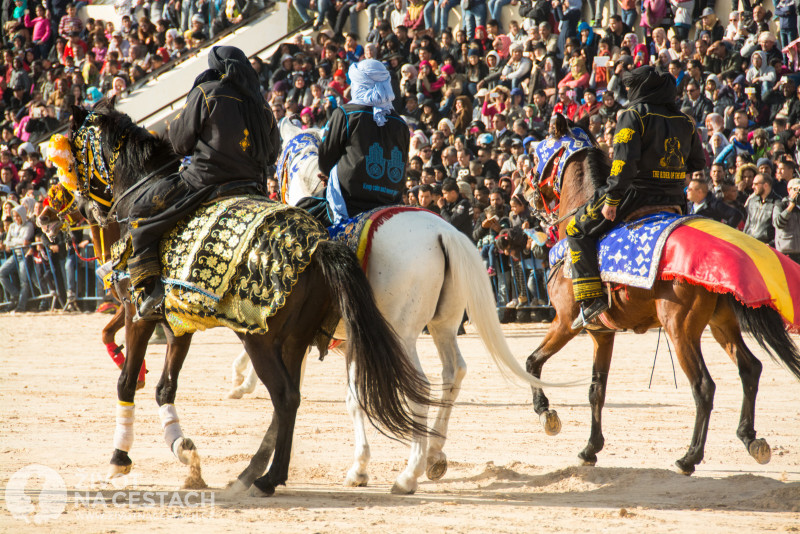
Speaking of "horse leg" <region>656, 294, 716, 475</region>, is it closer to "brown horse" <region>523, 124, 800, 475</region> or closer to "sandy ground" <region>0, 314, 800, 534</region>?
"brown horse" <region>523, 124, 800, 475</region>

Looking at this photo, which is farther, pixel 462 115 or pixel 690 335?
pixel 462 115

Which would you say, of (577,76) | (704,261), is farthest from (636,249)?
(577,76)

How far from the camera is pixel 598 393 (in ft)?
20.7

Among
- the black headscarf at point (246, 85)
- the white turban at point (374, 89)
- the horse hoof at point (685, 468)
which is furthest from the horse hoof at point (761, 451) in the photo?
the black headscarf at point (246, 85)

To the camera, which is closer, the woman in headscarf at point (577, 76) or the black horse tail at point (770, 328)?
the black horse tail at point (770, 328)

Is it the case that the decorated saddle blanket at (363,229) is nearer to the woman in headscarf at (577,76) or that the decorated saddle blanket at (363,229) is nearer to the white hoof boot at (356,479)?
the white hoof boot at (356,479)

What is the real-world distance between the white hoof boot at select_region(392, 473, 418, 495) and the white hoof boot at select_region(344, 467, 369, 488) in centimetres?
23

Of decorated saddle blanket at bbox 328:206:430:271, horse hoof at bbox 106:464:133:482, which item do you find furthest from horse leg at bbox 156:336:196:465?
decorated saddle blanket at bbox 328:206:430:271

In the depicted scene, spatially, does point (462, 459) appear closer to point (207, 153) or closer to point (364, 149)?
point (364, 149)

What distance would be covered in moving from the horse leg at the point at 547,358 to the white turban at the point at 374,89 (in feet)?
6.56

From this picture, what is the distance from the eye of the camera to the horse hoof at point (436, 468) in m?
5.54

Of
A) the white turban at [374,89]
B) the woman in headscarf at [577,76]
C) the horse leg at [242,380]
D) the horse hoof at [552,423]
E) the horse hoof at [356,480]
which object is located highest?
the white turban at [374,89]

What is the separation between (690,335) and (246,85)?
3.15 m

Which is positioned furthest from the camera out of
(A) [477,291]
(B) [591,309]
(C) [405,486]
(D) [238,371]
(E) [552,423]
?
(D) [238,371]
